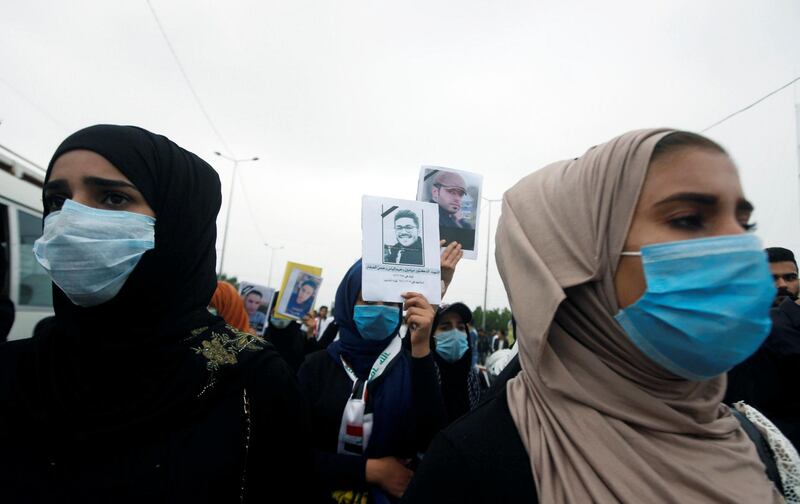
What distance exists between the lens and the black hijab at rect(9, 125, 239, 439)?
4.08ft

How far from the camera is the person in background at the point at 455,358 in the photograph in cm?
341

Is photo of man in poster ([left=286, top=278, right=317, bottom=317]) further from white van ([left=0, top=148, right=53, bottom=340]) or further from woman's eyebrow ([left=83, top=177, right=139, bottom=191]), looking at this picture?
woman's eyebrow ([left=83, top=177, right=139, bottom=191])

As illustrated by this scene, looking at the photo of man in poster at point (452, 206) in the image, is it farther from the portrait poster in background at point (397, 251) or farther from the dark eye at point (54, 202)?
the dark eye at point (54, 202)

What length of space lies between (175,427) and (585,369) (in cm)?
118

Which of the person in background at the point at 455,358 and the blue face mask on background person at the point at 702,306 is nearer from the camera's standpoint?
the blue face mask on background person at the point at 702,306

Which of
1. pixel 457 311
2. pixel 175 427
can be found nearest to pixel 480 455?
pixel 175 427

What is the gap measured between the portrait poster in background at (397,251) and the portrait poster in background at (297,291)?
3.14 metres

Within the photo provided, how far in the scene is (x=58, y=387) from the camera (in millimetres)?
1269

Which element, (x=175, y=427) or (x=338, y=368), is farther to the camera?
(x=338, y=368)

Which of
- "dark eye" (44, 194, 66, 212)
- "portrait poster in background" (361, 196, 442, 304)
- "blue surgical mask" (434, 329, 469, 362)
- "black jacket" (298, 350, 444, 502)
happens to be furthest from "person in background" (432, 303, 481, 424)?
"dark eye" (44, 194, 66, 212)

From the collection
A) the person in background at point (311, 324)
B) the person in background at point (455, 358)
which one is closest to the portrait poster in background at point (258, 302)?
the person in background at point (311, 324)

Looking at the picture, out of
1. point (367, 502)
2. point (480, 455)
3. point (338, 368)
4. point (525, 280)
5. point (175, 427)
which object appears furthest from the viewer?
point (338, 368)

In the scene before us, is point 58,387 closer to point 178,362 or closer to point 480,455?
point 178,362

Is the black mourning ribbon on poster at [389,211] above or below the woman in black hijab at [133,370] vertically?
above
